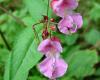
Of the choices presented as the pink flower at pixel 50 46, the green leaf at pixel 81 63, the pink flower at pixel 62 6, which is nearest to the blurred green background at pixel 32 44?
the green leaf at pixel 81 63

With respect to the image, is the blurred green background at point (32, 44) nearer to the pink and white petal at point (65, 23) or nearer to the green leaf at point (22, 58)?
the green leaf at point (22, 58)

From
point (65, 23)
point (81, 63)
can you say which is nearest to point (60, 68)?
point (65, 23)

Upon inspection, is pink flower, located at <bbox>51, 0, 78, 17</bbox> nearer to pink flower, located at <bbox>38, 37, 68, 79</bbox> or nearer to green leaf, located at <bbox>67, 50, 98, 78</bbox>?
pink flower, located at <bbox>38, 37, 68, 79</bbox>

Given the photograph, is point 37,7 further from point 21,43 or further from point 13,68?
point 13,68

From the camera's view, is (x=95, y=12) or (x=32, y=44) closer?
(x=32, y=44)

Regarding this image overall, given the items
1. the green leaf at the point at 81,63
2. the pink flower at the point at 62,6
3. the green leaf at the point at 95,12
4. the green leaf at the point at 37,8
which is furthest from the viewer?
the green leaf at the point at 95,12

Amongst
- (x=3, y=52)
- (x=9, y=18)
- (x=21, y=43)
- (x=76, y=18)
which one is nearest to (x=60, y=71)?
(x=76, y=18)

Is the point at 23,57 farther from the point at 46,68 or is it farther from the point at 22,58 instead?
the point at 46,68
